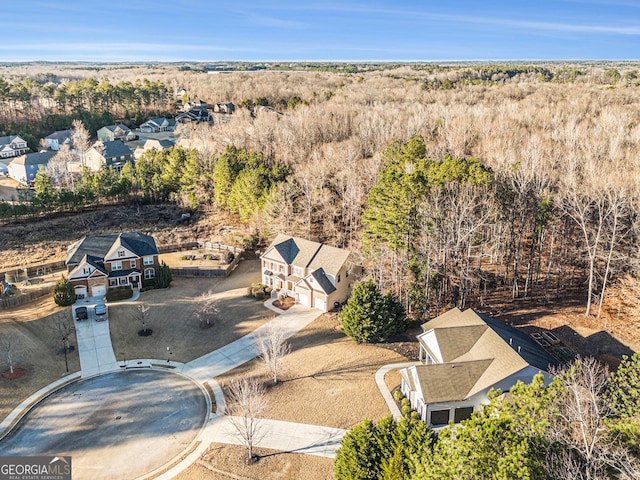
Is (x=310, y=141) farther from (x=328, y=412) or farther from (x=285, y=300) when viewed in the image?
(x=328, y=412)

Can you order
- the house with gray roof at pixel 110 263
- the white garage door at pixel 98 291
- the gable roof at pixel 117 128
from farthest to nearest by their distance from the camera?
A: 1. the gable roof at pixel 117 128
2. the white garage door at pixel 98 291
3. the house with gray roof at pixel 110 263

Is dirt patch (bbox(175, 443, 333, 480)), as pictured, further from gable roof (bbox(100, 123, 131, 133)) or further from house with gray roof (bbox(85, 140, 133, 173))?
gable roof (bbox(100, 123, 131, 133))

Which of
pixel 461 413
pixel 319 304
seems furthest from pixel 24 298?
pixel 461 413

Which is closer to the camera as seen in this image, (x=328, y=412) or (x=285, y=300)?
(x=328, y=412)

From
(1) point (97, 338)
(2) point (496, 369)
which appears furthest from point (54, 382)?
(2) point (496, 369)

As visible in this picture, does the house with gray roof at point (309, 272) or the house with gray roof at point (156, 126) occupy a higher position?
the house with gray roof at point (156, 126)

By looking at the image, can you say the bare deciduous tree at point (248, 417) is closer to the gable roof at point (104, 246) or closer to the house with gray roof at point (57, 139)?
the gable roof at point (104, 246)

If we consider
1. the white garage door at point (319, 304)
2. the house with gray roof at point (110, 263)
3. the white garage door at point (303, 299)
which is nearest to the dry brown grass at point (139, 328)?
the house with gray roof at point (110, 263)
